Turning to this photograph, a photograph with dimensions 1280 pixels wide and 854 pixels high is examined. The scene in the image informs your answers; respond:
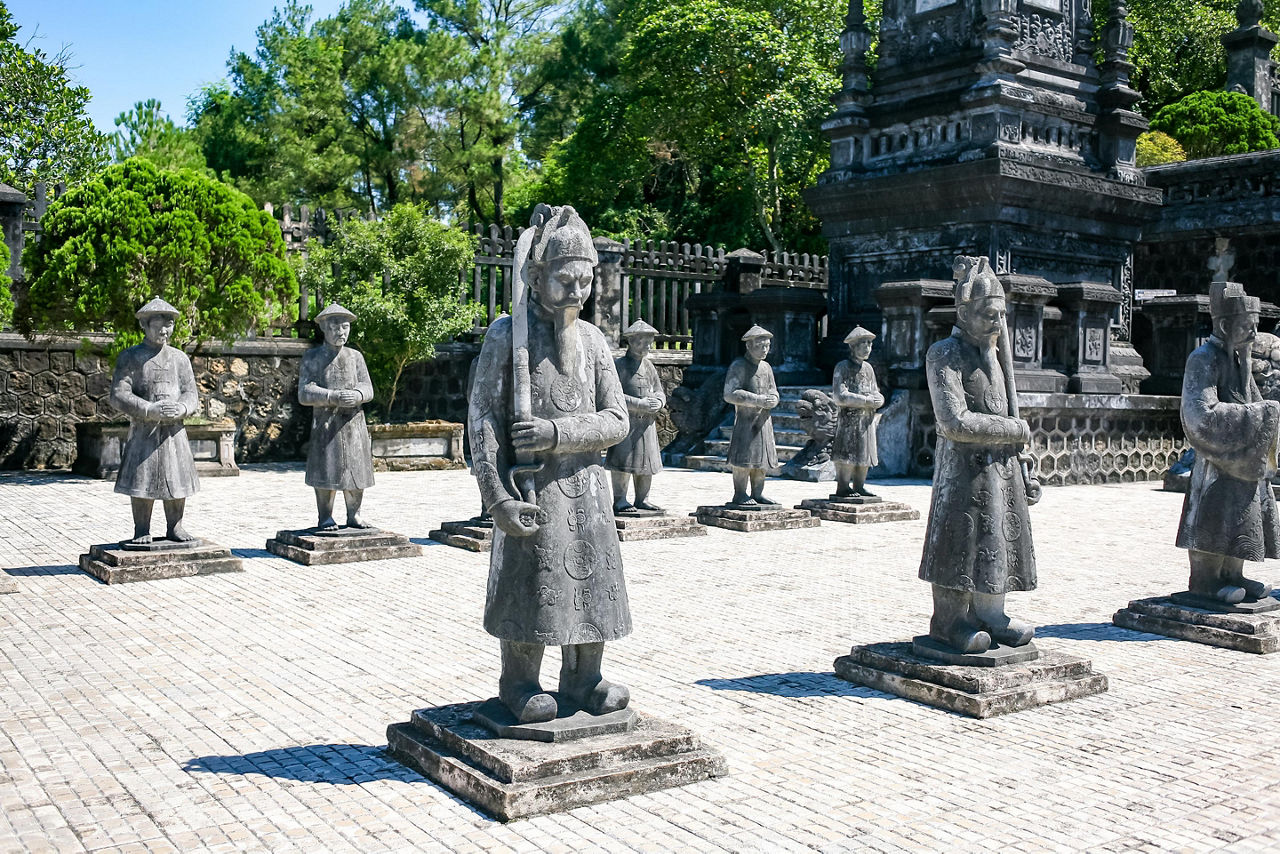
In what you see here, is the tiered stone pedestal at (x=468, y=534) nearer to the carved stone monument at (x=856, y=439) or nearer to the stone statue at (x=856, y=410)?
the carved stone monument at (x=856, y=439)

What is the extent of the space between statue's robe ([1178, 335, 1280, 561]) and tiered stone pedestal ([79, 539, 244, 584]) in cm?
676

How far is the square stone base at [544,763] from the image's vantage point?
14.3 ft

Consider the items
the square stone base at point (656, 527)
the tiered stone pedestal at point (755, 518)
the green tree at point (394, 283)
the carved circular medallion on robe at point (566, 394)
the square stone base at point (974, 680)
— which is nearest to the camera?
the carved circular medallion on robe at point (566, 394)

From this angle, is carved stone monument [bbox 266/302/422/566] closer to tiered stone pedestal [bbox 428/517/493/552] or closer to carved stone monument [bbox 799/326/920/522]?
tiered stone pedestal [bbox 428/517/493/552]

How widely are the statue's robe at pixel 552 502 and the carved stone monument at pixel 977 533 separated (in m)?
1.92

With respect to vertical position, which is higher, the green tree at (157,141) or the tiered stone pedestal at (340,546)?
the green tree at (157,141)

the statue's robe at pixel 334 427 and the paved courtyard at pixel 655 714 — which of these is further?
the statue's robe at pixel 334 427

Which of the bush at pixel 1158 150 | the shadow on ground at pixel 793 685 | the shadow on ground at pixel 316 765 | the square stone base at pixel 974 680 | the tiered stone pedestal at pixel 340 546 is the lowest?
the shadow on ground at pixel 316 765

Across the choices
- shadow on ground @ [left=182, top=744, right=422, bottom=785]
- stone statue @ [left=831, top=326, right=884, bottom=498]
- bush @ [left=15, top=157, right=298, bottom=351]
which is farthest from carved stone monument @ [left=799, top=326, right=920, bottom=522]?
shadow on ground @ [left=182, top=744, right=422, bottom=785]

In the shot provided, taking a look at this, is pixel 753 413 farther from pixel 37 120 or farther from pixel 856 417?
pixel 37 120

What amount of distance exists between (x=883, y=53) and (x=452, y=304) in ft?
26.1

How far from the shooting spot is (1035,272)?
17656 mm

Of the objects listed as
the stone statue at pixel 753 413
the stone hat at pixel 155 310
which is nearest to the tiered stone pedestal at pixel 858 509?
the stone statue at pixel 753 413

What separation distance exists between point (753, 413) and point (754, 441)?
28 cm
